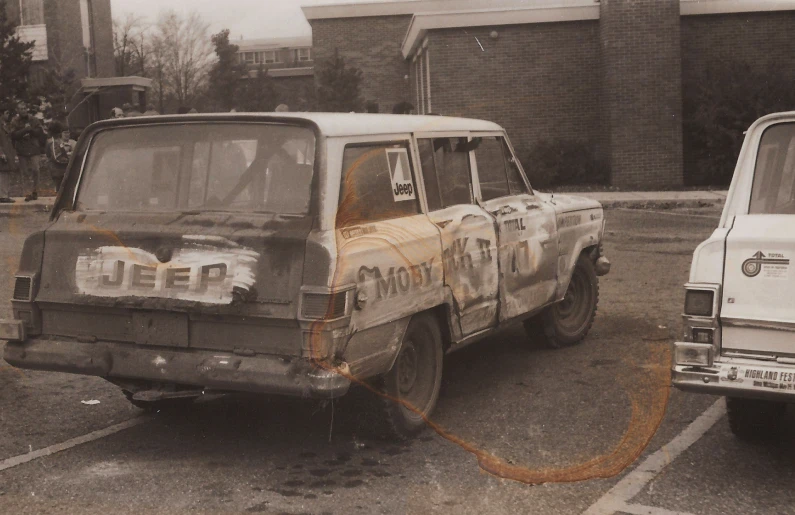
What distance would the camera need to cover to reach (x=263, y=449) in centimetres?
540

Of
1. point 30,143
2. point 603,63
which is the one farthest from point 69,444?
point 603,63

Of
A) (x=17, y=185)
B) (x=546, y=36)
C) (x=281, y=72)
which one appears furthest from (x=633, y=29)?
(x=281, y=72)

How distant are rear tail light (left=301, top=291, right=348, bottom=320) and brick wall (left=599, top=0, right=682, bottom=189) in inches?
789

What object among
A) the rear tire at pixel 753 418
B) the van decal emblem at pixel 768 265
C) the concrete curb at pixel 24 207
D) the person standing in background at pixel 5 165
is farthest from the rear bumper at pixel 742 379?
the person standing in background at pixel 5 165

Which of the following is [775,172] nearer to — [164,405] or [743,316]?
[743,316]

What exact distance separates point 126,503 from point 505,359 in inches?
141

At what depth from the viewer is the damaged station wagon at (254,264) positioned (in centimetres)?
484

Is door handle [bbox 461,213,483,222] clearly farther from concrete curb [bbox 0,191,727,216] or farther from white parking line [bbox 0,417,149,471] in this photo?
concrete curb [bbox 0,191,727,216]

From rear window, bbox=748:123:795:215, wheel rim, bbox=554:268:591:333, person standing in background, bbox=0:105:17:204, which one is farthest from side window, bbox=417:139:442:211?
person standing in background, bbox=0:105:17:204

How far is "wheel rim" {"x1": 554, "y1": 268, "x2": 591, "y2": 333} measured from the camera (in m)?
7.83

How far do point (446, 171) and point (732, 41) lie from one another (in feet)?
67.9

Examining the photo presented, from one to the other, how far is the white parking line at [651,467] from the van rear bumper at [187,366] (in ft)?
4.38

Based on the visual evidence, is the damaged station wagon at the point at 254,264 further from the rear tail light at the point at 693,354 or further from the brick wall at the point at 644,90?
the brick wall at the point at 644,90

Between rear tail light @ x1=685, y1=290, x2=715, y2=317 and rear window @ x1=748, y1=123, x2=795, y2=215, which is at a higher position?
rear window @ x1=748, y1=123, x2=795, y2=215
